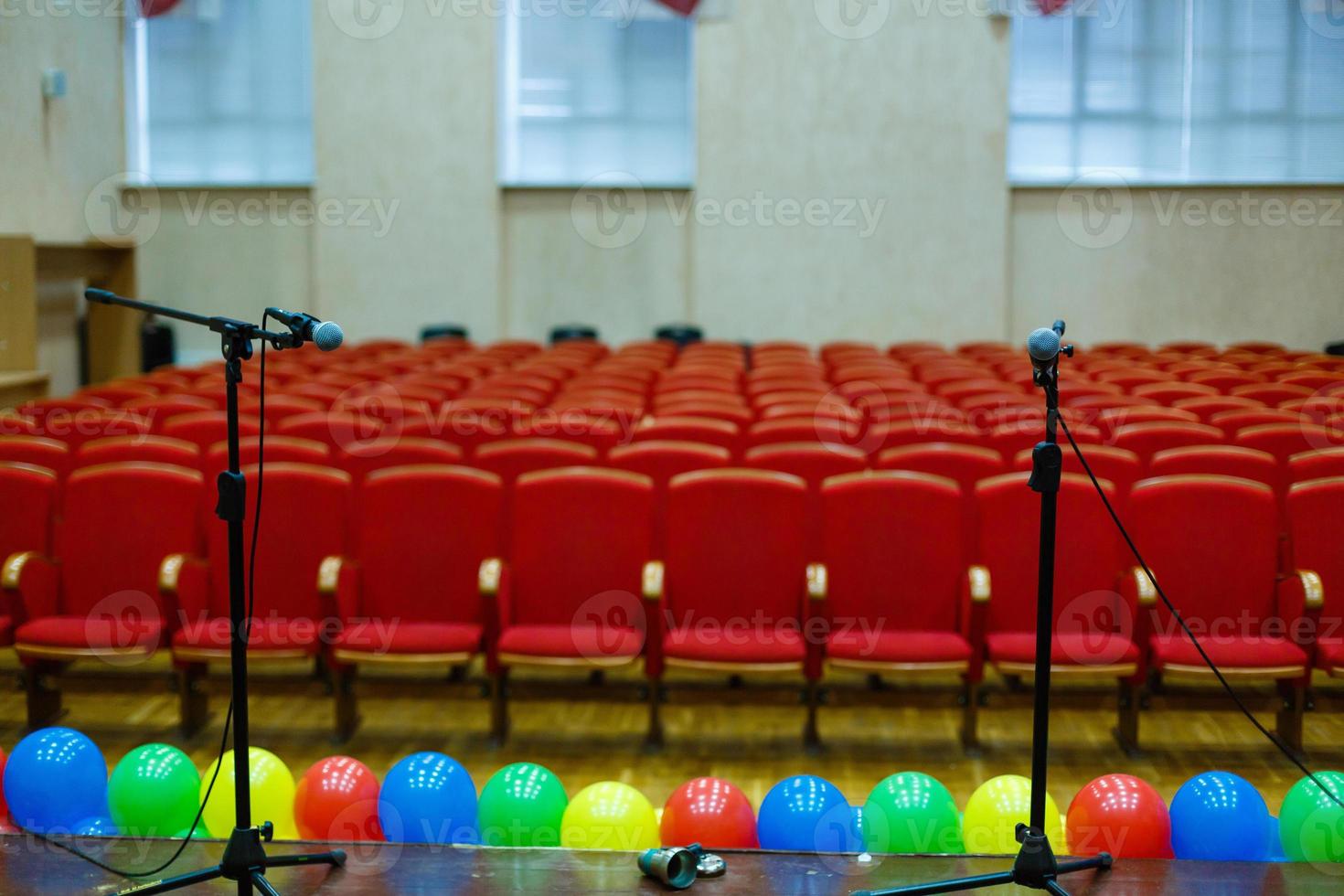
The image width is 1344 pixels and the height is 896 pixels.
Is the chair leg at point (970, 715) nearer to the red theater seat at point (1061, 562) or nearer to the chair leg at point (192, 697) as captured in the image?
the red theater seat at point (1061, 562)

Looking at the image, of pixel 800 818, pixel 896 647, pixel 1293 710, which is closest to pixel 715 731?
pixel 896 647

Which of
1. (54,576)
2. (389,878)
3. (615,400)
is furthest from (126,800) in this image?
(615,400)

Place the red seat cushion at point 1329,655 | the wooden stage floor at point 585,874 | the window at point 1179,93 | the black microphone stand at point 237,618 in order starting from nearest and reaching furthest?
1. the black microphone stand at point 237,618
2. the wooden stage floor at point 585,874
3. the red seat cushion at point 1329,655
4. the window at point 1179,93

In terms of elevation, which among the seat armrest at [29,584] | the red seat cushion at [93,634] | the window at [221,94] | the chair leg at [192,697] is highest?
the window at [221,94]

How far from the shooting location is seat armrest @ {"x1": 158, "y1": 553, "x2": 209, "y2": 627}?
12.8 feet

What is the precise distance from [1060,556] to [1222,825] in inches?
56.0

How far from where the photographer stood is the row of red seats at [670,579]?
3789mm

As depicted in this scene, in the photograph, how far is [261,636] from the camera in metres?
3.89

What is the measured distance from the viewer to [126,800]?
2.79 meters

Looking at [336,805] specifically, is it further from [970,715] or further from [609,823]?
[970,715]

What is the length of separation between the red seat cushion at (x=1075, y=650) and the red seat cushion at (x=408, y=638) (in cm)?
158

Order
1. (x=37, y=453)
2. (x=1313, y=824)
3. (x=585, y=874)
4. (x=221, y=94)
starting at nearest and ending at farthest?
(x=585, y=874) → (x=1313, y=824) → (x=37, y=453) → (x=221, y=94)

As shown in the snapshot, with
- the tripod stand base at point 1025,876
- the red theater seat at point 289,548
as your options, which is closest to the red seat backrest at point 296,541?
the red theater seat at point 289,548

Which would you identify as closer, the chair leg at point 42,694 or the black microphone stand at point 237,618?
the black microphone stand at point 237,618
